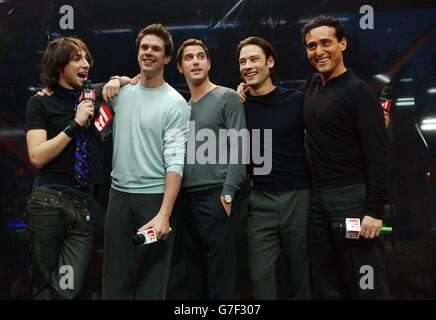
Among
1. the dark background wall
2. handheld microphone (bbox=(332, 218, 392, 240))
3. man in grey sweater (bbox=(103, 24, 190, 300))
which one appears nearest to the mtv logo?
handheld microphone (bbox=(332, 218, 392, 240))

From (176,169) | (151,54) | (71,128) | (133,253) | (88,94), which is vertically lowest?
(133,253)

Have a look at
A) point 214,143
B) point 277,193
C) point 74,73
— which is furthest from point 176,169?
point 74,73

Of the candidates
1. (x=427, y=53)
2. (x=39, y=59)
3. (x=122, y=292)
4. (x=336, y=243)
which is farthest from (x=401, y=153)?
(x=39, y=59)

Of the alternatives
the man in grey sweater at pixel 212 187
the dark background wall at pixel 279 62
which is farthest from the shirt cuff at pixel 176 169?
the dark background wall at pixel 279 62

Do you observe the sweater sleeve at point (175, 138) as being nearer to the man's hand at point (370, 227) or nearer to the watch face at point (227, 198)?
the watch face at point (227, 198)

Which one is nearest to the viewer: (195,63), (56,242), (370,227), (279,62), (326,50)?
(370,227)

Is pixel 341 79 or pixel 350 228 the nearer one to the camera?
pixel 350 228

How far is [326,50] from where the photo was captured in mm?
2564

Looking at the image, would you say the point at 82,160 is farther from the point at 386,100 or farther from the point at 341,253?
the point at 386,100

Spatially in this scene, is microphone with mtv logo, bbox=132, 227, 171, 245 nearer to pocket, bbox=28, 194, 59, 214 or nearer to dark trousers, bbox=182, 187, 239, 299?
dark trousers, bbox=182, 187, 239, 299

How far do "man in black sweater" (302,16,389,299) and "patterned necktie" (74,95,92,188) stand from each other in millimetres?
1281

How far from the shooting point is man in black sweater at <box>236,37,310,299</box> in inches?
101

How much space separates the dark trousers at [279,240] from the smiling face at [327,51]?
719mm

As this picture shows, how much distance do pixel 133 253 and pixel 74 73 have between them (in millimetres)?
1105
